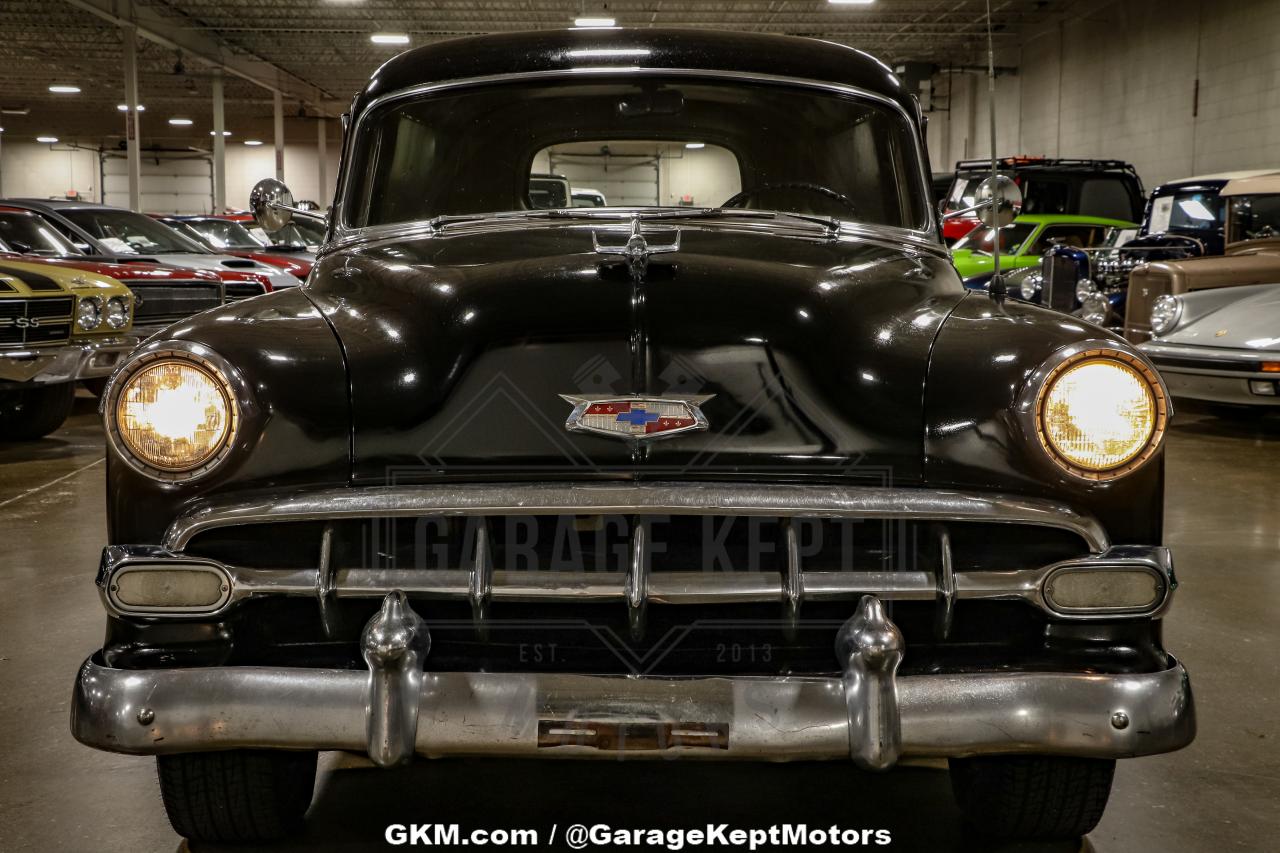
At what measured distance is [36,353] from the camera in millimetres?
7043

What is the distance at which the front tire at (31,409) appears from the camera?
770cm

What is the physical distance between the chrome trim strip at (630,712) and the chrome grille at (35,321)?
593 cm

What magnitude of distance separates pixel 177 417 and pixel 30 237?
8361 millimetres

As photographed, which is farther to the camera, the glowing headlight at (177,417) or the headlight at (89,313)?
the headlight at (89,313)

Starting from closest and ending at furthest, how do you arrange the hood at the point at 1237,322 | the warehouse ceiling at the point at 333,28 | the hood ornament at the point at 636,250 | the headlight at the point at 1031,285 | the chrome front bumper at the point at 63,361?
the hood ornament at the point at 636,250
the chrome front bumper at the point at 63,361
the hood at the point at 1237,322
the headlight at the point at 1031,285
the warehouse ceiling at the point at 333,28

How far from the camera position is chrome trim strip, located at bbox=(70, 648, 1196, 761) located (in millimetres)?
1796

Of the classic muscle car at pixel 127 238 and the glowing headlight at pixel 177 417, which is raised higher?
the classic muscle car at pixel 127 238

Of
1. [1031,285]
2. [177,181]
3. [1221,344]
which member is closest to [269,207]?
[1031,285]

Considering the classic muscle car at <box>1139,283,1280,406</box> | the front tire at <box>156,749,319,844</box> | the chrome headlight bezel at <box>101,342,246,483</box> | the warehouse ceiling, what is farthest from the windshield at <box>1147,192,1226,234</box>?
the chrome headlight bezel at <box>101,342,246,483</box>

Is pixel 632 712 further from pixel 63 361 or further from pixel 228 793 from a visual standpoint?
pixel 63 361

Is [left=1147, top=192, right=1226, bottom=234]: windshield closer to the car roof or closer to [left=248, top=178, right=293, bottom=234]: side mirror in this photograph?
the car roof

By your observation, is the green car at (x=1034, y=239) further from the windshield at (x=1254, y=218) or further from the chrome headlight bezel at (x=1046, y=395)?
the chrome headlight bezel at (x=1046, y=395)

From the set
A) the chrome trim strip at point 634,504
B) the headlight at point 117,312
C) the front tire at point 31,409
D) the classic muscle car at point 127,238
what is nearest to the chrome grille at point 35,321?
the headlight at point 117,312

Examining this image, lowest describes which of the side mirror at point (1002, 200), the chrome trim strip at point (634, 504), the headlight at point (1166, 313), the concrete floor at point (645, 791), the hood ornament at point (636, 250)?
the concrete floor at point (645, 791)
